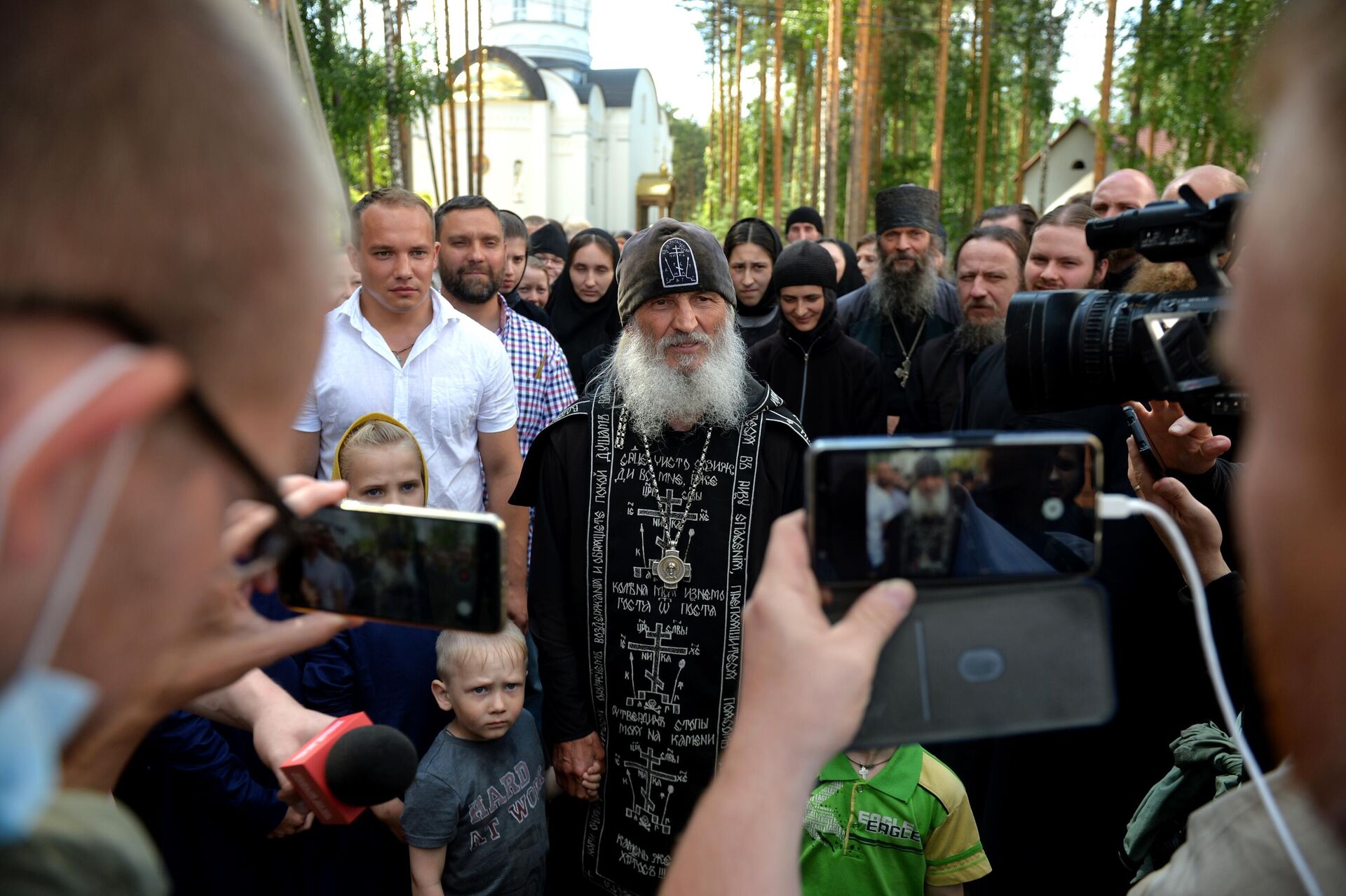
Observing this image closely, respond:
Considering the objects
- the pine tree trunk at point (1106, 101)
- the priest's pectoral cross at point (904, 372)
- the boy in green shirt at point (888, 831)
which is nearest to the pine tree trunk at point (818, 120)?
the pine tree trunk at point (1106, 101)

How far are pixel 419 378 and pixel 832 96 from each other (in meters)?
18.7

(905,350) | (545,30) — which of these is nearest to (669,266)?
(905,350)

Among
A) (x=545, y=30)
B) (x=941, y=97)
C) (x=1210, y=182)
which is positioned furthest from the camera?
(x=545, y=30)

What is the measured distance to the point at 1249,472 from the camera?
809 mm

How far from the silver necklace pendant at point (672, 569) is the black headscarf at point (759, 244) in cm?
391

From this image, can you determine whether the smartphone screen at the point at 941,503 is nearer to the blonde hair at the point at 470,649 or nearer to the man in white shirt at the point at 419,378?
the blonde hair at the point at 470,649

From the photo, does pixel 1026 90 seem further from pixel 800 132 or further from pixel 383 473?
pixel 383 473

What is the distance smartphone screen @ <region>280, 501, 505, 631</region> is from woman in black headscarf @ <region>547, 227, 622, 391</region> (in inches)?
220

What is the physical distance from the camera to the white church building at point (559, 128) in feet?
144

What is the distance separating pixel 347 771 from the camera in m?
1.69

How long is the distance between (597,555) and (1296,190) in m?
2.65

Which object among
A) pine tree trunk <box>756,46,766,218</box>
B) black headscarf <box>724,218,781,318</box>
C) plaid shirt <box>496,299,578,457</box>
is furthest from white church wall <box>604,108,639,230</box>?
plaid shirt <box>496,299,578,457</box>

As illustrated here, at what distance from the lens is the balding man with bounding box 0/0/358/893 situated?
63 cm

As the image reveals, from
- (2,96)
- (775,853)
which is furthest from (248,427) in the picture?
(775,853)
